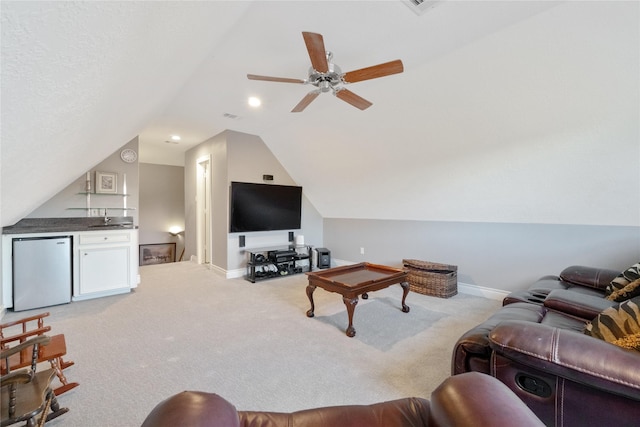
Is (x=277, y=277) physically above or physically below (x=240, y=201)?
below

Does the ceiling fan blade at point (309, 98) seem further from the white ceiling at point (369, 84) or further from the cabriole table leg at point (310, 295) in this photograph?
the cabriole table leg at point (310, 295)

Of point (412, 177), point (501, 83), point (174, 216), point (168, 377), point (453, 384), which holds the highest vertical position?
point (501, 83)

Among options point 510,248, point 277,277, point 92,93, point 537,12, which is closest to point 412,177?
point 510,248

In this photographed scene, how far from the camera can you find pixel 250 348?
7.73 ft

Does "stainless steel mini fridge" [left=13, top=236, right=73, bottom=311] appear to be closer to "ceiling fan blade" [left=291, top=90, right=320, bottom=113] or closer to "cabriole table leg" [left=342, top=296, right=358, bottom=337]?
"ceiling fan blade" [left=291, top=90, right=320, bottom=113]

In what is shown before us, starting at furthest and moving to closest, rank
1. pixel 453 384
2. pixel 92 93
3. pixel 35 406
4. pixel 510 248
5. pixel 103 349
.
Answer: pixel 510 248 → pixel 103 349 → pixel 92 93 → pixel 35 406 → pixel 453 384

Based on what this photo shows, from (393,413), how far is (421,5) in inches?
94.3

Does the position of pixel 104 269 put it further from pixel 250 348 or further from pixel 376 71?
pixel 376 71

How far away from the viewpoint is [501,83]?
2.43 meters

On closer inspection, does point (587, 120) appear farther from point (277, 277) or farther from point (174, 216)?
point (174, 216)

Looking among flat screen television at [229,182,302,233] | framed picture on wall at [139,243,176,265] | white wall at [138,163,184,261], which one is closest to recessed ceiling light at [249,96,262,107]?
flat screen television at [229,182,302,233]

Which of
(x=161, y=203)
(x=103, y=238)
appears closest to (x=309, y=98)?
(x=103, y=238)

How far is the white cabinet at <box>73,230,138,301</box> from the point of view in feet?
11.3

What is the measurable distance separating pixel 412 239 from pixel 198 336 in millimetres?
3562
